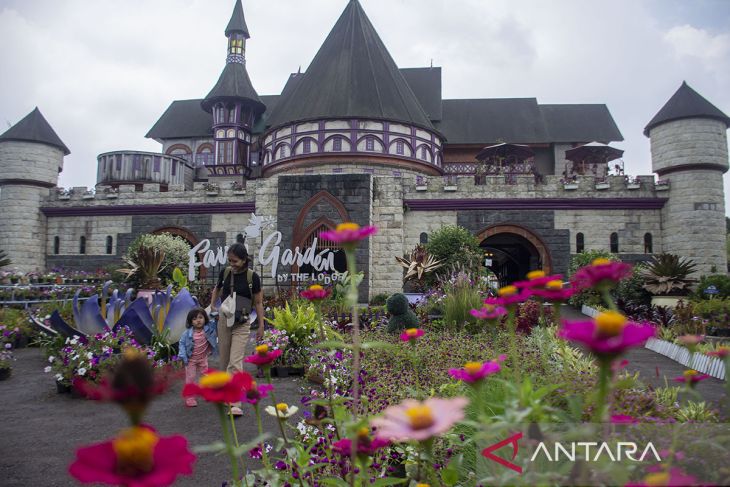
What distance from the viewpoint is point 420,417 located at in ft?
3.39

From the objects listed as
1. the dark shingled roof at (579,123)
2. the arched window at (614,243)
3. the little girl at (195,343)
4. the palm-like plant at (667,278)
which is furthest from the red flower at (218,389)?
the dark shingled roof at (579,123)

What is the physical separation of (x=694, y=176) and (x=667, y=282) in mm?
8018

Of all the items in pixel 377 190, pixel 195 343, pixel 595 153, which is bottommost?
pixel 195 343

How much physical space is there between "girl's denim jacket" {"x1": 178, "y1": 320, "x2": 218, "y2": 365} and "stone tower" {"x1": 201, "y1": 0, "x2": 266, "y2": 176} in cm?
2800

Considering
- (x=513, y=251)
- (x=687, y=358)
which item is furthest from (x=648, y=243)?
(x=687, y=358)

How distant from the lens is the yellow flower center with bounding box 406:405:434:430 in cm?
102

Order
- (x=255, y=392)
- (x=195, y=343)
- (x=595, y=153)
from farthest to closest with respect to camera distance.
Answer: (x=595, y=153) < (x=195, y=343) < (x=255, y=392)

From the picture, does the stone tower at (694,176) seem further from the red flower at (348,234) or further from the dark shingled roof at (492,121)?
the red flower at (348,234)

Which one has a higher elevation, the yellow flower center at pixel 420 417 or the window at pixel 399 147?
the window at pixel 399 147

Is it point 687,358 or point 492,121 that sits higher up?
point 492,121

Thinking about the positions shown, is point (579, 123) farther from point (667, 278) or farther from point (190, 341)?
point (190, 341)

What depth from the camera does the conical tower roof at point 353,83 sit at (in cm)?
2462

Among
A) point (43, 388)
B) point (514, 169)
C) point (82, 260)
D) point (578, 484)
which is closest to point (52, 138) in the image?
point (82, 260)

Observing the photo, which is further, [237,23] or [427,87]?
[237,23]
